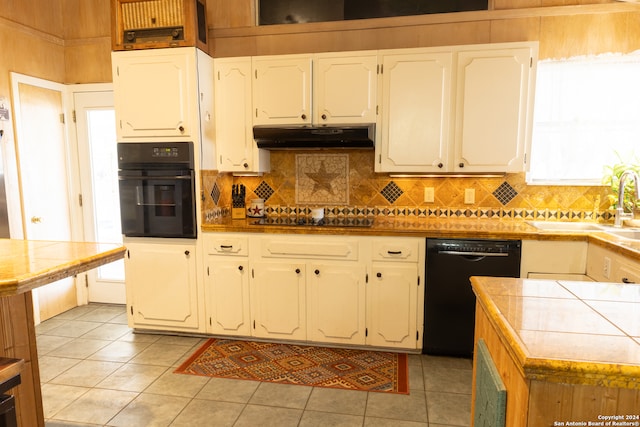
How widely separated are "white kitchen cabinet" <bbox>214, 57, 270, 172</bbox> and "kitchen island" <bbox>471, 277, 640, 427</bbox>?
2.44m

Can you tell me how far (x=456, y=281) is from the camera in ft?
9.20

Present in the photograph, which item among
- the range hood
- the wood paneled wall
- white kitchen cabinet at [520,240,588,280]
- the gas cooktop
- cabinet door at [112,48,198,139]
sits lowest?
white kitchen cabinet at [520,240,588,280]

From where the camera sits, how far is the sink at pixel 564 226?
2.98m

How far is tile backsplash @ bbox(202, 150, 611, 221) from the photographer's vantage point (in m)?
3.19

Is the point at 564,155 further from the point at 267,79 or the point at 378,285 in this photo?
the point at 267,79

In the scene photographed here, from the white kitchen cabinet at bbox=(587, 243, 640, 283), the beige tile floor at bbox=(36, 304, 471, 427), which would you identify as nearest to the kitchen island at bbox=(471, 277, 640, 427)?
the white kitchen cabinet at bbox=(587, 243, 640, 283)

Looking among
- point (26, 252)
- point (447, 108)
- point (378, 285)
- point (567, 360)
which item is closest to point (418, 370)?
point (378, 285)

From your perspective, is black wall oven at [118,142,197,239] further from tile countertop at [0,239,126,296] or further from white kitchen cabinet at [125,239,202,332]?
tile countertop at [0,239,126,296]

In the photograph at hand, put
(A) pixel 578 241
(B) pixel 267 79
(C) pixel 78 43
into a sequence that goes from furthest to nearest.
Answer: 1. (C) pixel 78 43
2. (B) pixel 267 79
3. (A) pixel 578 241

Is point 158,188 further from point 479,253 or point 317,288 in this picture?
point 479,253

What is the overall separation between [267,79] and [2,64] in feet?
7.01

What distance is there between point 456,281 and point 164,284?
225cm

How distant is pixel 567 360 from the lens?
2.76 ft

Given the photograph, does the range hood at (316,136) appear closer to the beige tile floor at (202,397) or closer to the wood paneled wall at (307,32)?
the wood paneled wall at (307,32)
